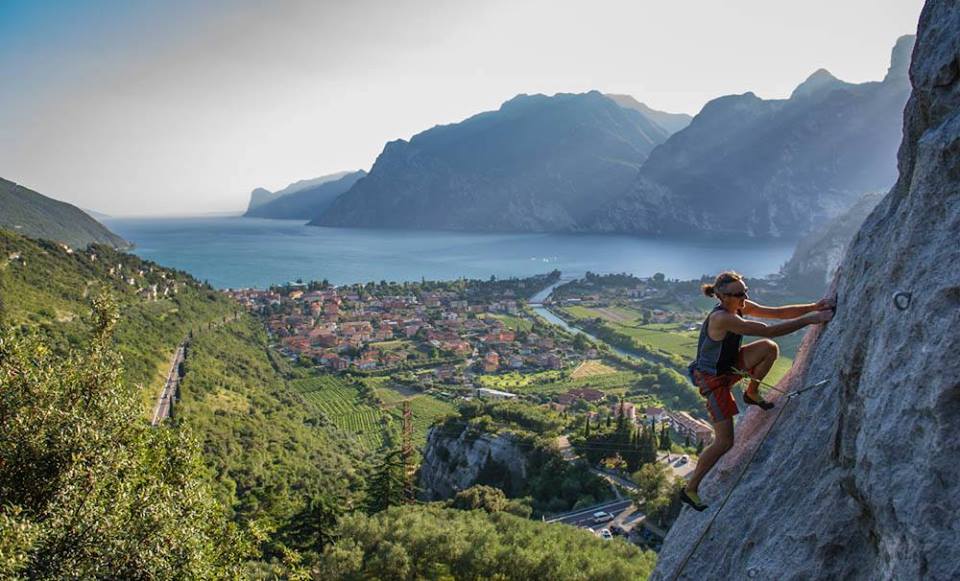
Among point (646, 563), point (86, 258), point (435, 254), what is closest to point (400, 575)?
point (646, 563)

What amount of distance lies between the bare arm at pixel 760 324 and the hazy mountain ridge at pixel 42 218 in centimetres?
11556

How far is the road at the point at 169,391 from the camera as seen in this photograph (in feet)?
115

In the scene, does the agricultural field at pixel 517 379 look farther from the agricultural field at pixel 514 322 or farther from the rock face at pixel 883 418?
the rock face at pixel 883 418

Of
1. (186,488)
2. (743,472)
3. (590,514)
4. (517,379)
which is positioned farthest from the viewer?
(517,379)

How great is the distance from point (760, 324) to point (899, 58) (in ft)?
716

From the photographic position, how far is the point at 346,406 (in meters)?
53.3

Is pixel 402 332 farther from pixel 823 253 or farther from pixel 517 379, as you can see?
pixel 823 253

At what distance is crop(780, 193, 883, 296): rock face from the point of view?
298 feet

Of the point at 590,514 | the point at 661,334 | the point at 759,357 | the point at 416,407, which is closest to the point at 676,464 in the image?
the point at 590,514

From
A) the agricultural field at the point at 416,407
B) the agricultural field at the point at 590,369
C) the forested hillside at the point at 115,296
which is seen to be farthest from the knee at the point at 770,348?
the agricultural field at the point at 590,369

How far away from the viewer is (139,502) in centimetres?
588

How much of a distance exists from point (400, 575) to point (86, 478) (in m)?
11.6

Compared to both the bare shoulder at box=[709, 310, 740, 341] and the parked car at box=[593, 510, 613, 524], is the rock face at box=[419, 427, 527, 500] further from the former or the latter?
the bare shoulder at box=[709, 310, 740, 341]

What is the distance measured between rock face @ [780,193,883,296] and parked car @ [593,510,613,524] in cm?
7887
